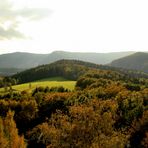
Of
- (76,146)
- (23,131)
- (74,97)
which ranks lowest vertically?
(23,131)

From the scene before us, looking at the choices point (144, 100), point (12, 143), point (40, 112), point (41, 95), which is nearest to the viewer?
point (12, 143)

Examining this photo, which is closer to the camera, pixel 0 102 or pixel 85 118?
pixel 85 118

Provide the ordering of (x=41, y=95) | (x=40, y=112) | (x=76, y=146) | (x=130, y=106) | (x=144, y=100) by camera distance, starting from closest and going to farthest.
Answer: (x=76, y=146)
(x=130, y=106)
(x=144, y=100)
(x=40, y=112)
(x=41, y=95)

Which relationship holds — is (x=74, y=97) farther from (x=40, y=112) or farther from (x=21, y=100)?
(x=21, y=100)

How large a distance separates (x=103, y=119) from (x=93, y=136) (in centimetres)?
550

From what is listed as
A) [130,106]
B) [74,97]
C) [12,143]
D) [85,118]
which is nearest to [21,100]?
[74,97]

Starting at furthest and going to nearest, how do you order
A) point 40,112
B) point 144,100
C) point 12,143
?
point 40,112 → point 144,100 → point 12,143

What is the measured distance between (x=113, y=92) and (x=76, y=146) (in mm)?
91722

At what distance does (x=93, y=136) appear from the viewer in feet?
175

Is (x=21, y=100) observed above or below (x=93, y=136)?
below

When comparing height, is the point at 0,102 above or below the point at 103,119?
below

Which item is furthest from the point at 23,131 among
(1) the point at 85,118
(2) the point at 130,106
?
(1) the point at 85,118

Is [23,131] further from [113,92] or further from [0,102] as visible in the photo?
[113,92]

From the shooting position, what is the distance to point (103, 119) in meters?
57.9
